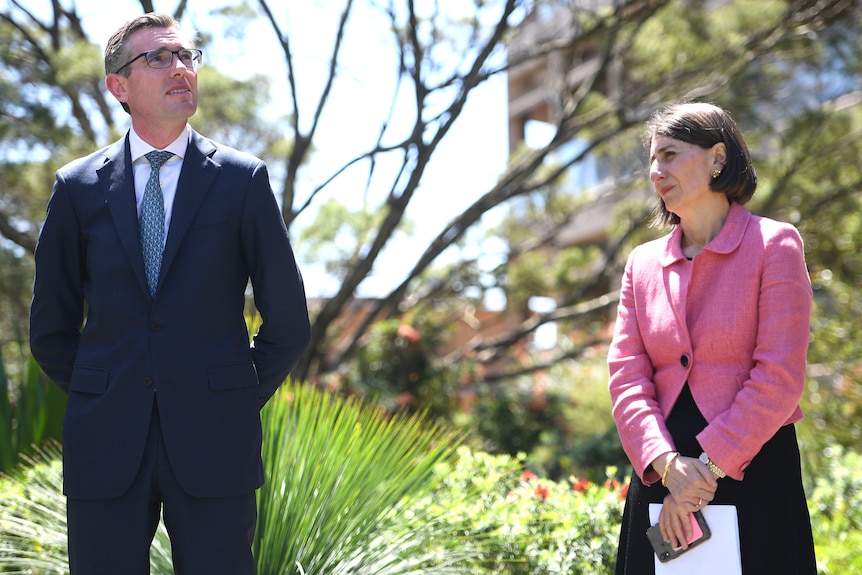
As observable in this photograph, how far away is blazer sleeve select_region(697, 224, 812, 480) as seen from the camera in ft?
7.29

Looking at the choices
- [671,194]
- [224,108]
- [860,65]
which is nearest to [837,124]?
[860,65]

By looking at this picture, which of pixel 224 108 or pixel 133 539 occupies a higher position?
pixel 224 108

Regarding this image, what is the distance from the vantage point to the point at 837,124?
367 inches

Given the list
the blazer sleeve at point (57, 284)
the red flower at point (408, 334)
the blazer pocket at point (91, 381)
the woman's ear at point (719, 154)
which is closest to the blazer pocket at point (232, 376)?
the blazer pocket at point (91, 381)

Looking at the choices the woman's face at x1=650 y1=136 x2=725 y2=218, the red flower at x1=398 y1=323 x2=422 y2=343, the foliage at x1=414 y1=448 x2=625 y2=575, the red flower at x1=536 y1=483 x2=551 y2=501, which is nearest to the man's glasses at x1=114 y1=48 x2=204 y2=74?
the woman's face at x1=650 y1=136 x2=725 y2=218

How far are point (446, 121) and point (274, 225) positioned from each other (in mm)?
4523

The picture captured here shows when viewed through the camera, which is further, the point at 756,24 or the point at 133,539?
the point at 756,24

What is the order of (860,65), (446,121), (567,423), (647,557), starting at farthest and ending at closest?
1. (567,423)
2. (860,65)
3. (446,121)
4. (647,557)

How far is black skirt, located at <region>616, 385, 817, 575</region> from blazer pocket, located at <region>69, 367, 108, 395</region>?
1.40 metres

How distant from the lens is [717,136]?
2.50 m

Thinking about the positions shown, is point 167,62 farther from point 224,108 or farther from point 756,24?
point 756,24

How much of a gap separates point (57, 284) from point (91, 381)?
305mm

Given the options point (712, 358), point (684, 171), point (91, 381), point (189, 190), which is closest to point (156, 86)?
point (189, 190)

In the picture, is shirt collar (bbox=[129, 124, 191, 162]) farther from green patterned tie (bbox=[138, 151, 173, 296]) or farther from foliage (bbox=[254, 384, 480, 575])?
foliage (bbox=[254, 384, 480, 575])
